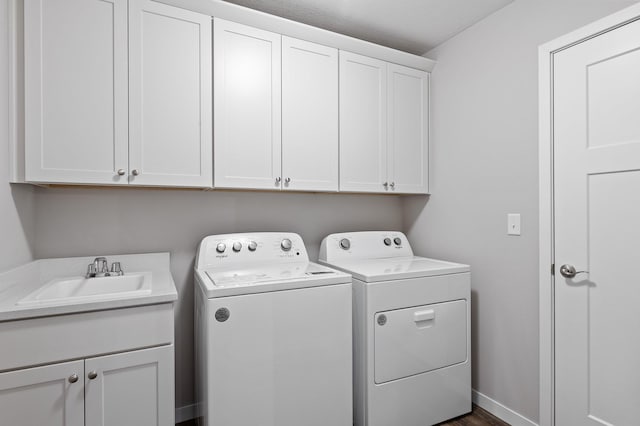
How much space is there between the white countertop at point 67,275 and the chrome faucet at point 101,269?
0.26 ft

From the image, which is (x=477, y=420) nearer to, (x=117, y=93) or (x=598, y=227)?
(x=598, y=227)

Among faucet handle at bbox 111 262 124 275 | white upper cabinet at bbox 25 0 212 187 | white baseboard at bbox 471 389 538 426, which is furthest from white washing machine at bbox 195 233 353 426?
white baseboard at bbox 471 389 538 426

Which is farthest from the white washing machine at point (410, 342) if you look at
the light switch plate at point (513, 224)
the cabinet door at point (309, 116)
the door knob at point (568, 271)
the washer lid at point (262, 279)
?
the cabinet door at point (309, 116)

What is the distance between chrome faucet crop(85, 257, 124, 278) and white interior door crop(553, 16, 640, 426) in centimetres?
231

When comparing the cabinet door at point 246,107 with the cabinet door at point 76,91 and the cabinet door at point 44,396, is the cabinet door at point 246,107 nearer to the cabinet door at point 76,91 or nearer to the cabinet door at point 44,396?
the cabinet door at point 76,91

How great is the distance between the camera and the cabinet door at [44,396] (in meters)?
1.18

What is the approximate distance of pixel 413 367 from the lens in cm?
188

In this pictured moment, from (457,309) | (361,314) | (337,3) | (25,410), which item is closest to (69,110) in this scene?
(25,410)

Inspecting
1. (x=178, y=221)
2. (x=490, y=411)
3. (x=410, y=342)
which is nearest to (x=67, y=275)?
(x=178, y=221)

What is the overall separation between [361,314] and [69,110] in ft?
5.64

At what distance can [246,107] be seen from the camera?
6.26 ft

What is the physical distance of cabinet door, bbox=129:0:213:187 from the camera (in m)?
1.66

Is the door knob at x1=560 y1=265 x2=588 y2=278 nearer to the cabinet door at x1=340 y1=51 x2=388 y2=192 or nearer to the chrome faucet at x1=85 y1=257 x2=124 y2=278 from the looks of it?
the cabinet door at x1=340 y1=51 x2=388 y2=192

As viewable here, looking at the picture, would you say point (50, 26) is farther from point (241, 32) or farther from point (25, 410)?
point (25, 410)
